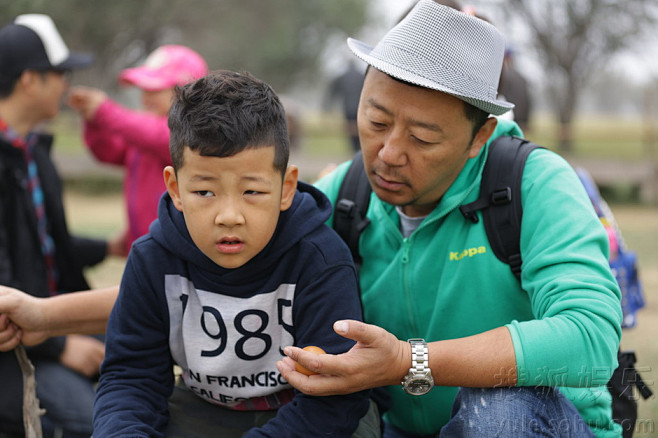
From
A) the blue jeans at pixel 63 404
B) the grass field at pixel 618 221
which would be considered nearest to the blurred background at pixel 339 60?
the grass field at pixel 618 221

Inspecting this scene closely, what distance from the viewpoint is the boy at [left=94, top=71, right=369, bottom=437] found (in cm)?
205

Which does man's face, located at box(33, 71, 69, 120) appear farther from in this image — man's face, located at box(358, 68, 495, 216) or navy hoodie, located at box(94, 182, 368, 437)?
man's face, located at box(358, 68, 495, 216)

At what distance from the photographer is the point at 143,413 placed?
216 cm

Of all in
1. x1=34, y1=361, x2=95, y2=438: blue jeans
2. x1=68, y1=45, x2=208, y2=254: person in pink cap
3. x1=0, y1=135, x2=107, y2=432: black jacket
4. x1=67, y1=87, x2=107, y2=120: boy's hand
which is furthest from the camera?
x1=68, y1=45, x2=208, y2=254: person in pink cap

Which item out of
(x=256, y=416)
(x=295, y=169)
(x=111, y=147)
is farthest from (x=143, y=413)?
(x=111, y=147)

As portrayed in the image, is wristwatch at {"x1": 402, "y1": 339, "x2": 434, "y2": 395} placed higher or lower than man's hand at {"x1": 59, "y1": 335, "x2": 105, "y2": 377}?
higher

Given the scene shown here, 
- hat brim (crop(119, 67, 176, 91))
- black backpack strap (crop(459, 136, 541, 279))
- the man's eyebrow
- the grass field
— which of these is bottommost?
the grass field

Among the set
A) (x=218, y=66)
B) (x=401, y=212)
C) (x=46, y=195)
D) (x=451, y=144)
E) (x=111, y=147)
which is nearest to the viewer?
(x=451, y=144)

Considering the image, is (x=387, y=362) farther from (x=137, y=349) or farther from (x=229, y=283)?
(x=137, y=349)

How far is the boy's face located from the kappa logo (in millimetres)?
650

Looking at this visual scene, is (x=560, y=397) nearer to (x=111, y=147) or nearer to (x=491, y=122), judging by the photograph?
(x=491, y=122)

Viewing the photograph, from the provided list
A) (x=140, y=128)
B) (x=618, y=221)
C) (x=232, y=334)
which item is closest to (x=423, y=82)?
(x=232, y=334)

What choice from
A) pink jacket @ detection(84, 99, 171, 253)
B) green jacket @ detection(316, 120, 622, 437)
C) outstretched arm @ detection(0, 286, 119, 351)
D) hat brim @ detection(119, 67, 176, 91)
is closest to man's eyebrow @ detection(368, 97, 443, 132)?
green jacket @ detection(316, 120, 622, 437)

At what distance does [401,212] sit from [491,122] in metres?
0.45
